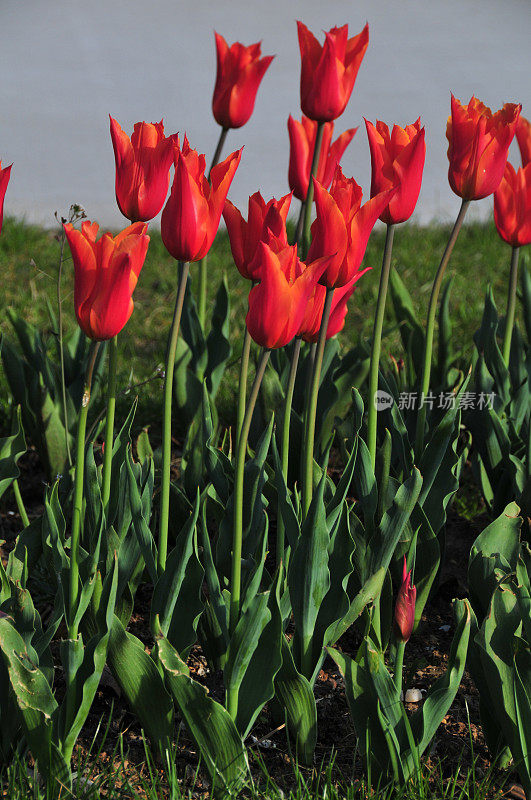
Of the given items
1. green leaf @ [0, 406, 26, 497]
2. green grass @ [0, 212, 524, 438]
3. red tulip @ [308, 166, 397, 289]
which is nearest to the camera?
red tulip @ [308, 166, 397, 289]

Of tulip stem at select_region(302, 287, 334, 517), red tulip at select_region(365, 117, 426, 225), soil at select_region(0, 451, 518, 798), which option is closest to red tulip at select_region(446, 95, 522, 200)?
red tulip at select_region(365, 117, 426, 225)

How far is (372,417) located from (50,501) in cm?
67

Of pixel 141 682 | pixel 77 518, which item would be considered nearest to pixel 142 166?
pixel 77 518

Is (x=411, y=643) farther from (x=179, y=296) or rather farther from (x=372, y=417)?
(x=179, y=296)

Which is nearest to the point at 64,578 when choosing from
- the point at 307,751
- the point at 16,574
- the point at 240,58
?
the point at 16,574

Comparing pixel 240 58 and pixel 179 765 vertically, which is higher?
pixel 240 58

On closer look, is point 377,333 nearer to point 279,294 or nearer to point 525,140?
point 279,294

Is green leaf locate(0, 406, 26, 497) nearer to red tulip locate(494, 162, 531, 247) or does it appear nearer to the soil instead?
the soil

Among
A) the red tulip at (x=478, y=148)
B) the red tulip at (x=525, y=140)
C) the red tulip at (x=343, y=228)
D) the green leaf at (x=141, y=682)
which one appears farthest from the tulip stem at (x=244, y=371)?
the red tulip at (x=525, y=140)

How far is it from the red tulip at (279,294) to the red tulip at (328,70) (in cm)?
66

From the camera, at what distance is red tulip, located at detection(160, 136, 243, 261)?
1.29m

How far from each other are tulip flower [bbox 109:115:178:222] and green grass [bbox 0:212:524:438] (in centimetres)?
145

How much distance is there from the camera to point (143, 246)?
1289mm

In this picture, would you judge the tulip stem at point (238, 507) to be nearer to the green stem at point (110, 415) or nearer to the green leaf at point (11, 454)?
the green stem at point (110, 415)
